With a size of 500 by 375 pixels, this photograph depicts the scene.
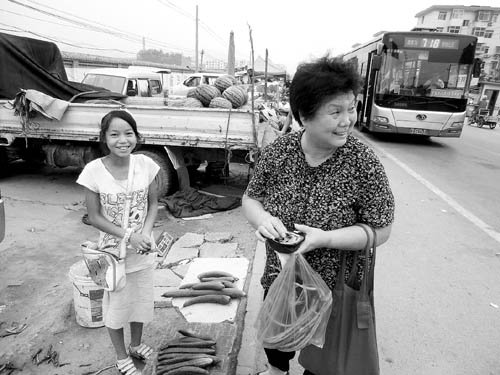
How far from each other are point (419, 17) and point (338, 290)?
7781 cm

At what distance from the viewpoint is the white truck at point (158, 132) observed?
17.8 ft

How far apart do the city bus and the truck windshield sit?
7.17 meters

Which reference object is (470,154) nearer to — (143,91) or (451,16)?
(143,91)

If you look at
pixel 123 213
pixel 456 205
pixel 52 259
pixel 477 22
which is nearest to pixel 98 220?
pixel 123 213

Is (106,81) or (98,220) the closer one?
(98,220)

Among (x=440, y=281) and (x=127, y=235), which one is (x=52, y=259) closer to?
(x=127, y=235)

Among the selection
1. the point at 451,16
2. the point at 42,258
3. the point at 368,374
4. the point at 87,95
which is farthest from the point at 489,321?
the point at 451,16

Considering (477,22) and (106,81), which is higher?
(477,22)

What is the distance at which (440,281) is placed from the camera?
3617 millimetres

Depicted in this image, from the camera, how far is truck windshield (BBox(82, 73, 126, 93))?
9438 mm

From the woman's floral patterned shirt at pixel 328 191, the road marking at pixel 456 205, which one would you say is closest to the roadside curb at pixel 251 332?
the woman's floral patterned shirt at pixel 328 191

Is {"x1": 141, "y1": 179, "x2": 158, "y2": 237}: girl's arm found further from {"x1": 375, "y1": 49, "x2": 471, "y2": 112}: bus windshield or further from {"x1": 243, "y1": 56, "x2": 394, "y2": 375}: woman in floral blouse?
{"x1": 375, "y1": 49, "x2": 471, "y2": 112}: bus windshield

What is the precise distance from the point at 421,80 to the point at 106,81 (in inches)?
348

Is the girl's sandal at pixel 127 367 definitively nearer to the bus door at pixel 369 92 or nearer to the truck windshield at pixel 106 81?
the truck windshield at pixel 106 81
